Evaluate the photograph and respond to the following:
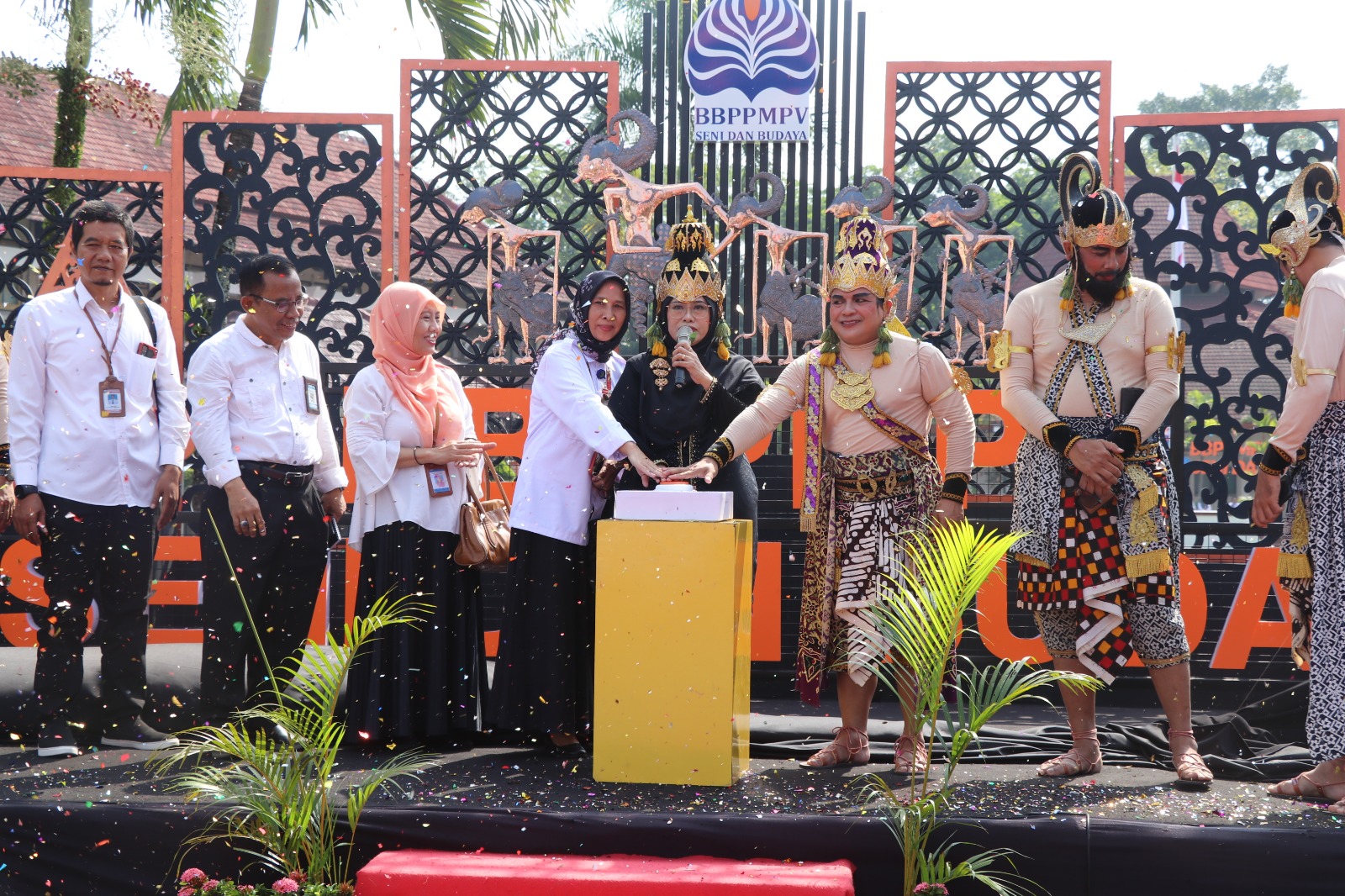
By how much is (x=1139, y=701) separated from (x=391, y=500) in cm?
332

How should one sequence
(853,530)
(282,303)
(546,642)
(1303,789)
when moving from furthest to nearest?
(282,303), (546,642), (853,530), (1303,789)

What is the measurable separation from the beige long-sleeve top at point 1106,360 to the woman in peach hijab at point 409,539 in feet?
5.91

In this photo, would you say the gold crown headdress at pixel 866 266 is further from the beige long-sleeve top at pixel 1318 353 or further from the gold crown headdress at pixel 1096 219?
the beige long-sleeve top at pixel 1318 353

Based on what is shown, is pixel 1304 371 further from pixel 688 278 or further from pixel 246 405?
pixel 246 405

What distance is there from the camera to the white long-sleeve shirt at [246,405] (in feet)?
12.4

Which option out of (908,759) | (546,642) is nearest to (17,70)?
(546,642)

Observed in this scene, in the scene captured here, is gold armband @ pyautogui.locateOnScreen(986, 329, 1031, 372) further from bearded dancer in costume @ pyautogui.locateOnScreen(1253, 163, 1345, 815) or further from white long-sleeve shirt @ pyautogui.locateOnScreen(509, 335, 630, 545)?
white long-sleeve shirt @ pyautogui.locateOnScreen(509, 335, 630, 545)

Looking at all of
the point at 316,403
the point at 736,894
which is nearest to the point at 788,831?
the point at 736,894

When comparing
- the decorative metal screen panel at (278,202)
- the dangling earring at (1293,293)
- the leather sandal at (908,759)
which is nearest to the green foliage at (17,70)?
the decorative metal screen panel at (278,202)

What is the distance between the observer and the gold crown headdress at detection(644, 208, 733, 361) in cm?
374

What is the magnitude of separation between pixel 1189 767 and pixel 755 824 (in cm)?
130

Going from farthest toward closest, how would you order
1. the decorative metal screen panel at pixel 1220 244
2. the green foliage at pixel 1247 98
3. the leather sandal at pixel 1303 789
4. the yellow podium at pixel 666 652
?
1. the green foliage at pixel 1247 98
2. the decorative metal screen panel at pixel 1220 244
3. the yellow podium at pixel 666 652
4. the leather sandal at pixel 1303 789

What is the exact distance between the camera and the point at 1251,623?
5.10 metres

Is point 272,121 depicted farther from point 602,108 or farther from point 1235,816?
point 1235,816
